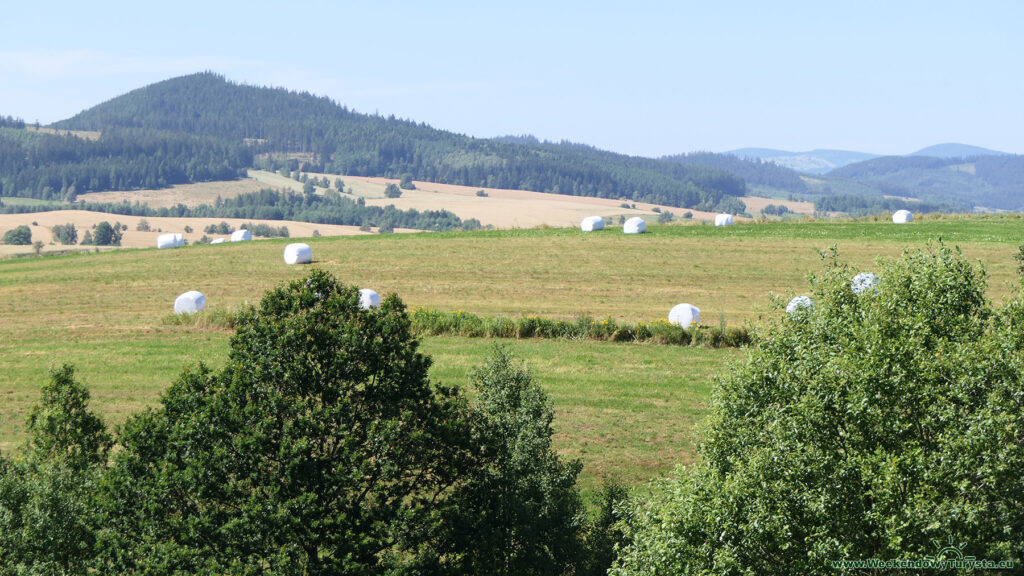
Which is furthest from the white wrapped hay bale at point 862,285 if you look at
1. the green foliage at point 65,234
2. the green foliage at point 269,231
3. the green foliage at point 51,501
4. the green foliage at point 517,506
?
the green foliage at point 65,234

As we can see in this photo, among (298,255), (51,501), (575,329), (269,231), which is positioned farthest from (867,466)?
(269,231)

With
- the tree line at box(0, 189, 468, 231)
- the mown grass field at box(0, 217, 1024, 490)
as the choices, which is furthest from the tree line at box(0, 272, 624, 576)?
the tree line at box(0, 189, 468, 231)

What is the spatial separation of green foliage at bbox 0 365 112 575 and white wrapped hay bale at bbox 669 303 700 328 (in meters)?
28.1

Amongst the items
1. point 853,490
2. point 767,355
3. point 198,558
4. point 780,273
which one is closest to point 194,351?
point 198,558

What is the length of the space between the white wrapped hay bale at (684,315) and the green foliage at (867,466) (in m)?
25.1

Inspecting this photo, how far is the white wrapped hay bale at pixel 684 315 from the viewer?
39438 millimetres

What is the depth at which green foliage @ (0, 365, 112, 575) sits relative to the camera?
14797 mm

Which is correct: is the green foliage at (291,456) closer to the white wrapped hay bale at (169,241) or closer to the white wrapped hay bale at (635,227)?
the white wrapped hay bale at (635,227)

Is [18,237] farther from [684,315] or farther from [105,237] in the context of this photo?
[684,315]

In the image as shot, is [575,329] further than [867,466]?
Yes

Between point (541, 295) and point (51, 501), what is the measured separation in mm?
34720

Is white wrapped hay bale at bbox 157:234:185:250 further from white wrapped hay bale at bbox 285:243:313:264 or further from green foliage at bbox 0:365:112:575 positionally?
green foliage at bbox 0:365:112:575

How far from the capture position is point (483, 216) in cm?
16938

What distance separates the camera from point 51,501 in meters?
15.0
